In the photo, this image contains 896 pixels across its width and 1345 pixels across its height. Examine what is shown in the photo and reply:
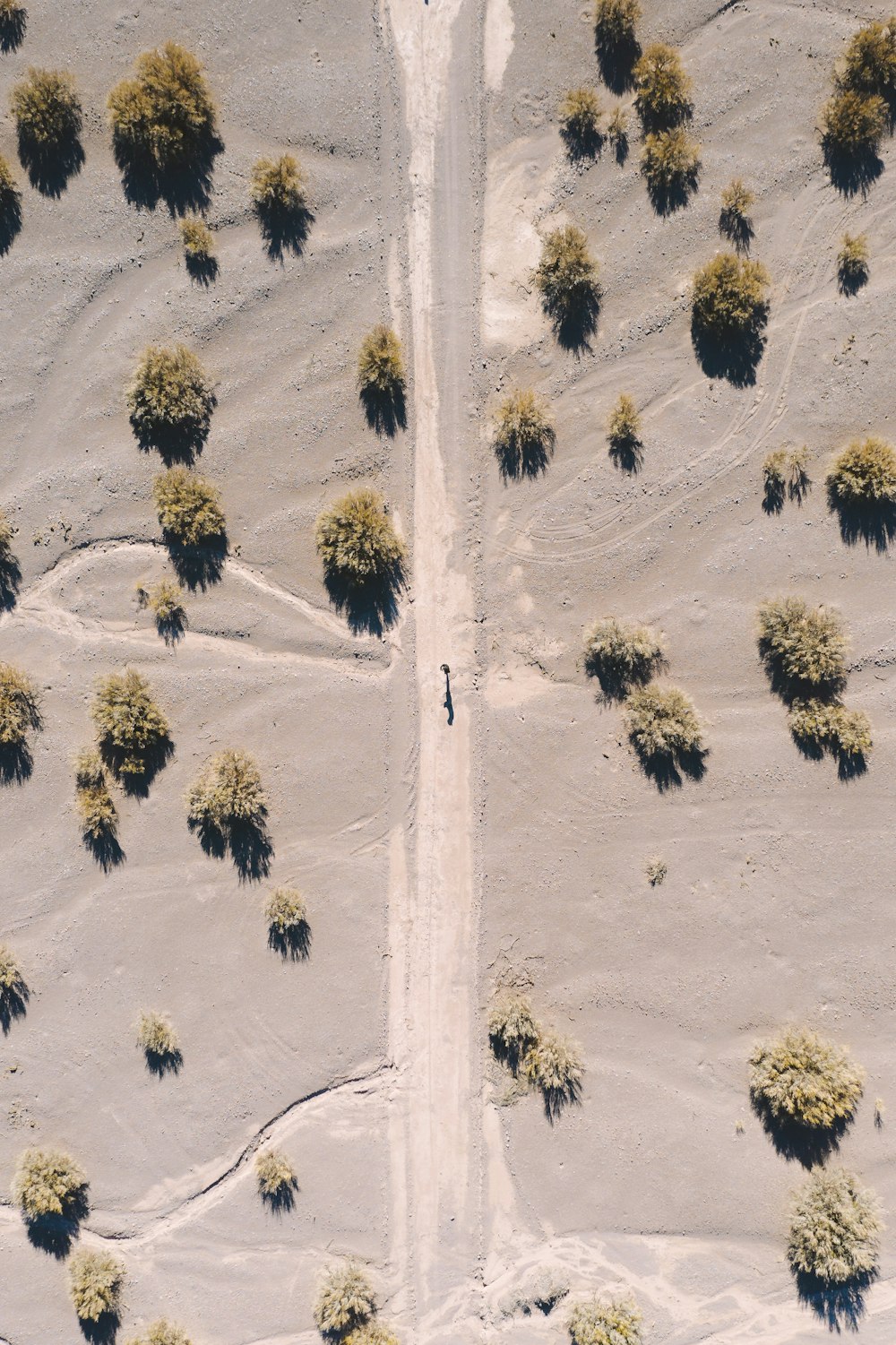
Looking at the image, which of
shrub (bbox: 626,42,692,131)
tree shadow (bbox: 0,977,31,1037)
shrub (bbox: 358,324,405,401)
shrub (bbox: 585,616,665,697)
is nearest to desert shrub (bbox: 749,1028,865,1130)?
shrub (bbox: 585,616,665,697)

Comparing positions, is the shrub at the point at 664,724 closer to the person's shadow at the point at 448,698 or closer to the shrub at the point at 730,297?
the person's shadow at the point at 448,698

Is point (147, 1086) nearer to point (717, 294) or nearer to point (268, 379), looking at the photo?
point (268, 379)

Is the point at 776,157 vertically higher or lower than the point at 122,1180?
higher

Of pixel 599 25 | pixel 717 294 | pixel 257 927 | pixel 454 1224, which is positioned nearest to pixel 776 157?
pixel 717 294

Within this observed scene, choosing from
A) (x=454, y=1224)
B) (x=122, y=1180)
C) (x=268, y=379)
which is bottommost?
(x=454, y=1224)

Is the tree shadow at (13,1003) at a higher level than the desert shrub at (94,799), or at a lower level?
lower

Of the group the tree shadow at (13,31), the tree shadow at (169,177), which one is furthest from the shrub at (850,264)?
the tree shadow at (13,31)
